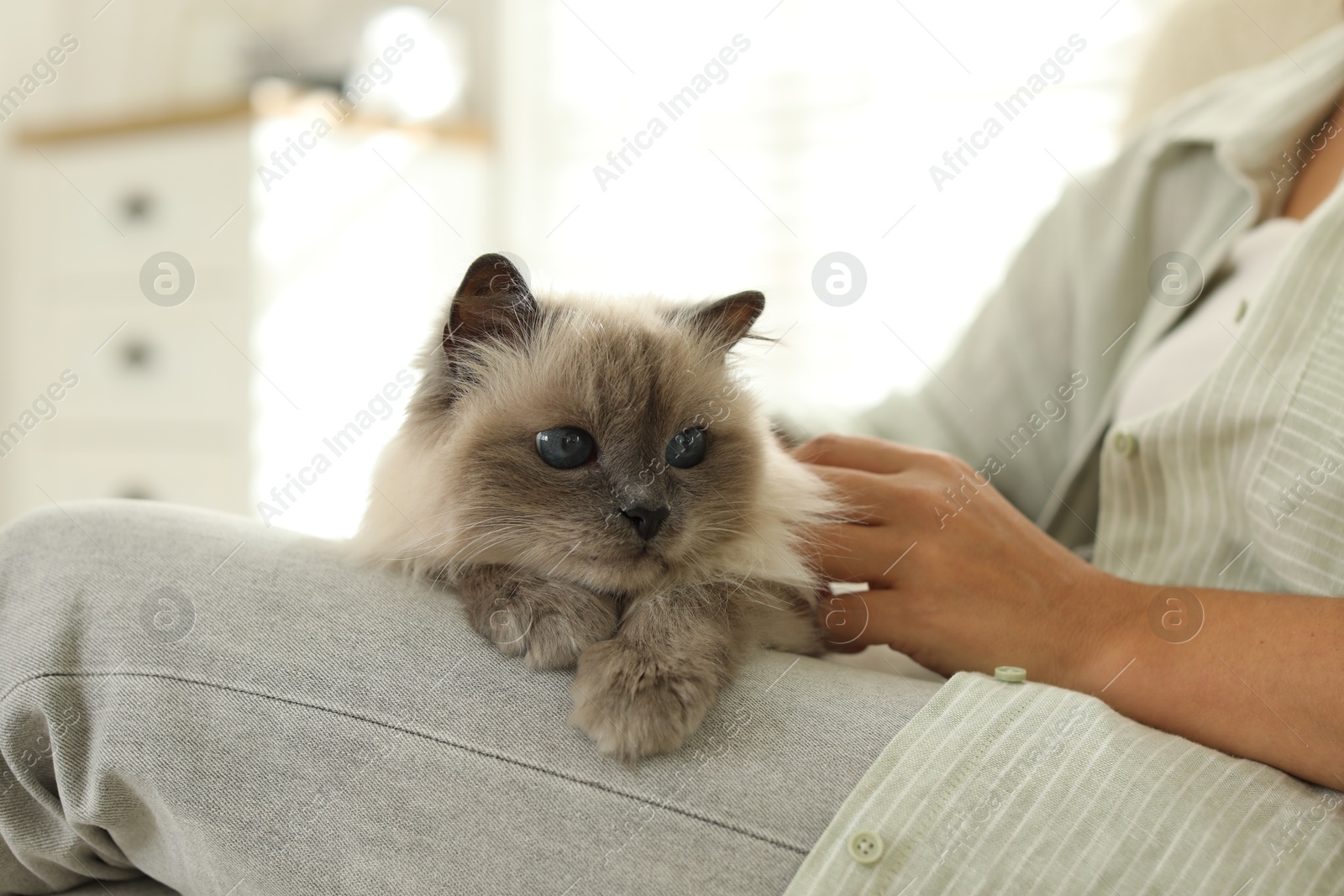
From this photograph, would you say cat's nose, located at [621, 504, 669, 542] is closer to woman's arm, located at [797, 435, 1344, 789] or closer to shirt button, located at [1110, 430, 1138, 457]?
woman's arm, located at [797, 435, 1344, 789]

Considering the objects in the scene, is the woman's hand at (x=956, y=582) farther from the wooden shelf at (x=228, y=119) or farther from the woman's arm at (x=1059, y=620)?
the wooden shelf at (x=228, y=119)

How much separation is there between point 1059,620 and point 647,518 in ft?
1.81

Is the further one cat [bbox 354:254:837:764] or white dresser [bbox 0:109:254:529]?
white dresser [bbox 0:109:254:529]

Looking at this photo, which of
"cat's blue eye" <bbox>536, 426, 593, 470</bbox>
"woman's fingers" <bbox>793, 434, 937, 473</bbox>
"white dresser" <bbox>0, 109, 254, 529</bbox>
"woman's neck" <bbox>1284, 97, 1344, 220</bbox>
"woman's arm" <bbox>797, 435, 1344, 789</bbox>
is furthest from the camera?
"white dresser" <bbox>0, 109, 254, 529</bbox>

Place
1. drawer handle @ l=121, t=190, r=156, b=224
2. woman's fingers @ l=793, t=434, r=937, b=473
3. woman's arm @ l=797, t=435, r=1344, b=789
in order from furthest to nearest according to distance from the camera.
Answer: drawer handle @ l=121, t=190, r=156, b=224, woman's fingers @ l=793, t=434, r=937, b=473, woman's arm @ l=797, t=435, r=1344, b=789

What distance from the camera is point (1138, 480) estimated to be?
1495mm

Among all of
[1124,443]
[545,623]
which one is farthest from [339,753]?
[1124,443]

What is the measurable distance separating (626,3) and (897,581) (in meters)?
3.61

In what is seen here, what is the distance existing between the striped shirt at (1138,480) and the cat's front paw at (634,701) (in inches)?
7.1

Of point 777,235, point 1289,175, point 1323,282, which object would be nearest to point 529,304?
point 1323,282

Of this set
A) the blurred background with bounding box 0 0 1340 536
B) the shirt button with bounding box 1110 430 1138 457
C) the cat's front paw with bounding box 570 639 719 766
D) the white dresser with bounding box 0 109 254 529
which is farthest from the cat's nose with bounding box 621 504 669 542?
the white dresser with bounding box 0 109 254 529

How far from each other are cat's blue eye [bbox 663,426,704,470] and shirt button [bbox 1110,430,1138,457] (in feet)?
2.38

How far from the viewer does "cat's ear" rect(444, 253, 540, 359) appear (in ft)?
3.76

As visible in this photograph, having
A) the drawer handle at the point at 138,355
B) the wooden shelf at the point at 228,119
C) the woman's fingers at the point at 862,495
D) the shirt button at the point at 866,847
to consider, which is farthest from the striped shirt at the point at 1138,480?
the drawer handle at the point at 138,355
